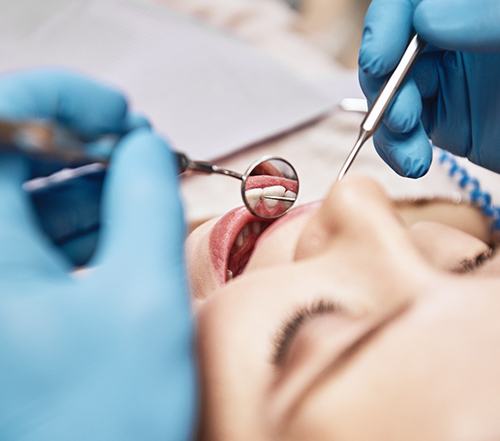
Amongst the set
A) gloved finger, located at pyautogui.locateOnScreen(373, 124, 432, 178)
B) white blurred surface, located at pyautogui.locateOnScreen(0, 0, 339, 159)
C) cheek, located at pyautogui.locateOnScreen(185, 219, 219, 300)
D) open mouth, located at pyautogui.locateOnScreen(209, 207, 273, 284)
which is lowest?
white blurred surface, located at pyautogui.locateOnScreen(0, 0, 339, 159)

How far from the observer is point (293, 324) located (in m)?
0.63

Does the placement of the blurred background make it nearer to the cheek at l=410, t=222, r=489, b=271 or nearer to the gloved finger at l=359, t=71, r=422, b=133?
the gloved finger at l=359, t=71, r=422, b=133

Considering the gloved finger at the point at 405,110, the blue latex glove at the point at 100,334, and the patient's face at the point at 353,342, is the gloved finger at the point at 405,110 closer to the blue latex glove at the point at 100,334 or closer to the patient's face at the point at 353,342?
the patient's face at the point at 353,342

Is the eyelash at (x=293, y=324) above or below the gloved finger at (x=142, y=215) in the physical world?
below

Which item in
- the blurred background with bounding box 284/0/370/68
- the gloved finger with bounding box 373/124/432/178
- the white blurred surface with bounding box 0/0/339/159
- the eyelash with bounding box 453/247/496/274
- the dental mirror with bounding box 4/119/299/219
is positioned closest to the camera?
the dental mirror with bounding box 4/119/299/219

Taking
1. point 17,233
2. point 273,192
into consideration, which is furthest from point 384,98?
point 17,233

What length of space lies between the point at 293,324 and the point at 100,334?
0.20 metres

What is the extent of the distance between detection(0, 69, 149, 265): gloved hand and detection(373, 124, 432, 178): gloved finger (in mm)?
446

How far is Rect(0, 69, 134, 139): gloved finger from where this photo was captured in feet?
2.10

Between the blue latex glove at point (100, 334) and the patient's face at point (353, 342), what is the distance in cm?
6

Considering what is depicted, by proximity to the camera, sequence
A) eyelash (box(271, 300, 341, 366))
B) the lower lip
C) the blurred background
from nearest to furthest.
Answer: eyelash (box(271, 300, 341, 366)) < the lower lip < the blurred background

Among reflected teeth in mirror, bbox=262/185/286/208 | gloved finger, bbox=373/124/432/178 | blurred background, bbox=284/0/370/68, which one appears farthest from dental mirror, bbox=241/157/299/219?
blurred background, bbox=284/0/370/68

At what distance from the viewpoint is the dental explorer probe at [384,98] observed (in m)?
0.92

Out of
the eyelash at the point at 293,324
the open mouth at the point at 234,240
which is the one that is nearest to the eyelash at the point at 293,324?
the eyelash at the point at 293,324
